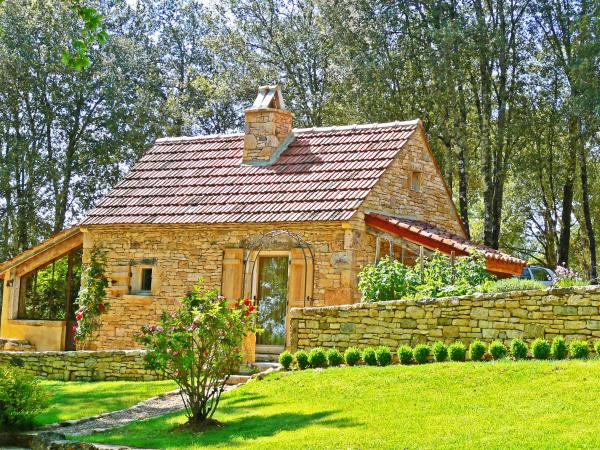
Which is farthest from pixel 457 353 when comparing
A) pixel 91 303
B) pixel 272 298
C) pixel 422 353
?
pixel 91 303

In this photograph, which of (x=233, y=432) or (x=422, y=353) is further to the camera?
(x=422, y=353)

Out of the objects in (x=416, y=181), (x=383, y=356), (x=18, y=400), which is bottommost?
(x=18, y=400)

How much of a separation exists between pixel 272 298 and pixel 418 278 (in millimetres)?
4371

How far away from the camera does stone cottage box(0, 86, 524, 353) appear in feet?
59.1

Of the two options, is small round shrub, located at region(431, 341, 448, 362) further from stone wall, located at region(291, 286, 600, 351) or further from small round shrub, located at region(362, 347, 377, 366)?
Result: small round shrub, located at region(362, 347, 377, 366)

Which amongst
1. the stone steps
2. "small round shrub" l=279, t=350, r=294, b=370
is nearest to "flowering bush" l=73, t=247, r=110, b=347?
the stone steps

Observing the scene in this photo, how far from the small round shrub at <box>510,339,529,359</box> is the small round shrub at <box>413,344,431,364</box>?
1.32 m

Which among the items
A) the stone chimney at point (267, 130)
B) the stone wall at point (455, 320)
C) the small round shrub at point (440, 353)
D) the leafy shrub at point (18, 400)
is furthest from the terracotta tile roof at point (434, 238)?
the leafy shrub at point (18, 400)

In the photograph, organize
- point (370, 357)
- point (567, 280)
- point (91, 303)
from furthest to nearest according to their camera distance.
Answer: point (91, 303) < point (567, 280) < point (370, 357)

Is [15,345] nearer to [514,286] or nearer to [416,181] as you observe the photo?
[416,181]

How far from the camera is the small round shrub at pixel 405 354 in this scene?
1328 cm

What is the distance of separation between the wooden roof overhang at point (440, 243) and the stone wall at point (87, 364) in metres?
5.58

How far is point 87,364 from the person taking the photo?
55.9ft

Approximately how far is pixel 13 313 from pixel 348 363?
11.4 meters
